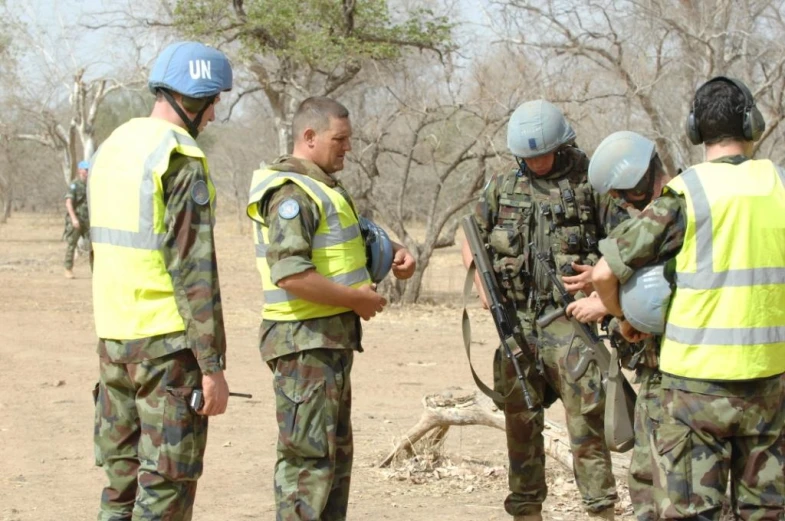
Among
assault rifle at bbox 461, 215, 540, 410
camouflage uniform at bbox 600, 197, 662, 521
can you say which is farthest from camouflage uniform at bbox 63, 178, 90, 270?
camouflage uniform at bbox 600, 197, 662, 521

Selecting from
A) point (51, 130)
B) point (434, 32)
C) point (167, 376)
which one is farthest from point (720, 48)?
point (51, 130)

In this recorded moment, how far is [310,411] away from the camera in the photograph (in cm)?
430

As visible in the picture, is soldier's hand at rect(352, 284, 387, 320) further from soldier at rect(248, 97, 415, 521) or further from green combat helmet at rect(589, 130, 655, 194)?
green combat helmet at rect(589, 130, 655, 194)

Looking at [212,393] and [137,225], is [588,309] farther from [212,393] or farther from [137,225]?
[137,225]

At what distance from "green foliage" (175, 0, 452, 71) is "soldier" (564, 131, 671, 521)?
38.6 feet

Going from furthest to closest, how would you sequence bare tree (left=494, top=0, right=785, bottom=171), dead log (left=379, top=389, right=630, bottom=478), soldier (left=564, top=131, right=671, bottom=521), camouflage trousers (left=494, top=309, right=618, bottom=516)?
bare tree (left=494, top=0, right=785, bottom=171), dead log (left=379, top=389, right=630, bottom=478), camouflage trousers (left=494, top=309, right=618, bottom=516), soldier (left=564, top=131, right=671, bottom=521)

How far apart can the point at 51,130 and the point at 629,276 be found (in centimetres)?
2676

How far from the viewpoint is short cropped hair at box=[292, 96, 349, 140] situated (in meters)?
4.49

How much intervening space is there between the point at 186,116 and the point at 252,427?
4.43m

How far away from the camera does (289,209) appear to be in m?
4.25

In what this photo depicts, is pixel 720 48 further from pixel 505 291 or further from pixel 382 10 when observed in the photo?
pixel 505 291

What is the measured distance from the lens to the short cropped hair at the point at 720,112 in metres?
3.51

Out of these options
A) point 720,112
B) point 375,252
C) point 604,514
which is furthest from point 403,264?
point 720,112

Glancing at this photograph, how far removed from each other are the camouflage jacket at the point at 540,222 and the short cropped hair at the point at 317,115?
982 millimetres
